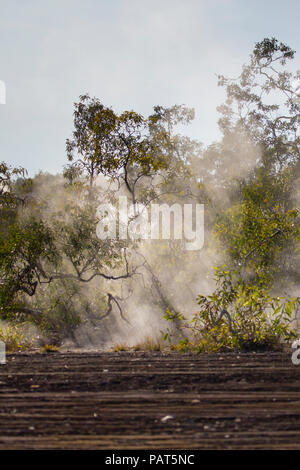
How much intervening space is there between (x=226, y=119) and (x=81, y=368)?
17078 millimetres

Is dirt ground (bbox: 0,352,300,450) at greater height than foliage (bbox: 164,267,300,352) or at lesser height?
lesser

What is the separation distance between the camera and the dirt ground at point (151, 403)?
3.03 metres

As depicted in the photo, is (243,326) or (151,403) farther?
(243,326)

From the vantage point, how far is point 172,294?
36.9 feet

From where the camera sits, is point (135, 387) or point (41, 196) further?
point (41, 196)

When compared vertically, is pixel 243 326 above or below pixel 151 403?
above

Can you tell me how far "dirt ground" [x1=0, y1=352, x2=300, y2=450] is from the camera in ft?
9.95

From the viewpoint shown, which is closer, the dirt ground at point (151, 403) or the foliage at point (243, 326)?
the dirt ground at point (151, 403)

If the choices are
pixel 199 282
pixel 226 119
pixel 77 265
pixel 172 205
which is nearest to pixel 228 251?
pixel 199 282

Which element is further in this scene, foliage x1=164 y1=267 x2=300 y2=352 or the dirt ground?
foliage x1=164 y1=267 x2=300 y2=352

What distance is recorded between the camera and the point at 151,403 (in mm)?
3791

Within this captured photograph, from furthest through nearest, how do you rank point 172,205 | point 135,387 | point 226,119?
1. point 226,119
2. point 172,205
3. point 135,387

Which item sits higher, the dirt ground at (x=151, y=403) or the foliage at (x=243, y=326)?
the foliage at (x=243, y=326)
